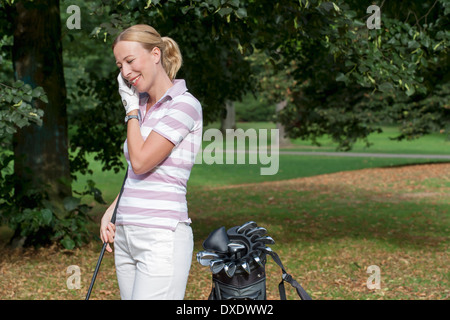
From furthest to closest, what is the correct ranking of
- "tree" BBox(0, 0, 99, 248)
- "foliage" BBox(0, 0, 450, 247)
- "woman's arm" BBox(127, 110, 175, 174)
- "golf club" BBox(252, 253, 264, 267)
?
"tree" BBox(0, 0, 99, 248) → "foliage" BBox(0, 0, 450, 247) → "golf club" BBox(252, 253, 264, 267) → "woman's arm" BBox(127, 110, 175, 174)

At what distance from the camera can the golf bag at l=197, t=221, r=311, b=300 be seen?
290 cm

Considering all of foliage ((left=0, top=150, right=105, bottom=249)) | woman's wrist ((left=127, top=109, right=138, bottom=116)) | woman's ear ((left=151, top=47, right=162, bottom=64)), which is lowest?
foliage ((left=0, top=150, right=105, bottom=249))

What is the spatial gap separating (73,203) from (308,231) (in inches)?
156

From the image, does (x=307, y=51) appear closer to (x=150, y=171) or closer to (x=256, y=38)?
(x=256, y=38)

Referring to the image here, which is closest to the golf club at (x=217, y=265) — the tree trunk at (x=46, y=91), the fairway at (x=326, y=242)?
the fairway at (x=326, y=242)

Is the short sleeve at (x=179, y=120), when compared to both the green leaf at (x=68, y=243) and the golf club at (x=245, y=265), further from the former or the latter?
the green leaf at (x=68, y=243)

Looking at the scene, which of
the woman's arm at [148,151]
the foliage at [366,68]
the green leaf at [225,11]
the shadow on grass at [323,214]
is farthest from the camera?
the shadow on grass at [323,214]

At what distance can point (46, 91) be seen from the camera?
326 inches

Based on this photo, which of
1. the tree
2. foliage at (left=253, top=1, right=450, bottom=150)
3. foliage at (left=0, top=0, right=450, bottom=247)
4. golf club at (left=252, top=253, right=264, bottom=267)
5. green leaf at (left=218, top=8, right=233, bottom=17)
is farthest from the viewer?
the tree

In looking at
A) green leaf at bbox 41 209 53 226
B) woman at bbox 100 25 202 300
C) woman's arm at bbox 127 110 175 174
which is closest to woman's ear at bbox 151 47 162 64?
woman at bbox 100 25 202 300

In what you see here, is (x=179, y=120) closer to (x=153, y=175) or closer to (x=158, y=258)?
(x=153, y=175)

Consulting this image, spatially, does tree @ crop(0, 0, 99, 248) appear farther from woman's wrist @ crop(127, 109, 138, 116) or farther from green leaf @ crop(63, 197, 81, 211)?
woman's wrist @ crop(127, 109, 138, 116)

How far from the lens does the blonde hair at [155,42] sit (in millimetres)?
2781

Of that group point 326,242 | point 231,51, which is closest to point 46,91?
point 231,51
